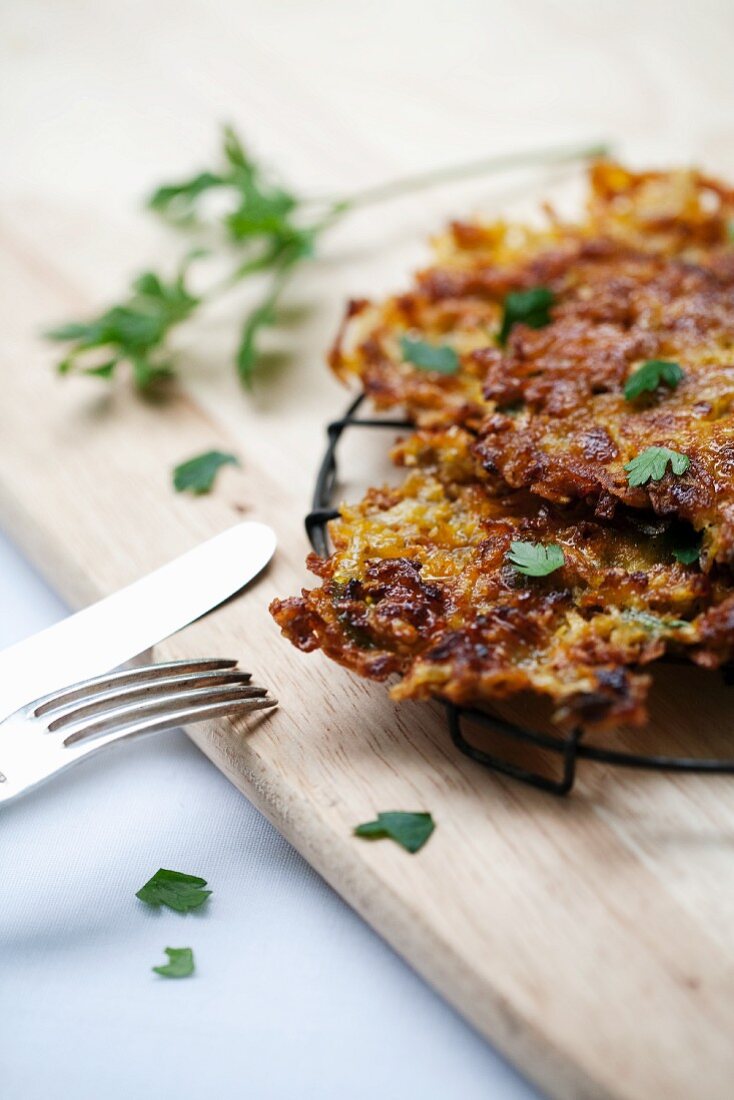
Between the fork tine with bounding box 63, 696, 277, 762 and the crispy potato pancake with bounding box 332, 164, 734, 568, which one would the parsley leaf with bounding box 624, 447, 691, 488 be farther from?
the fork tine with bounding box 63, 696, 277, 762

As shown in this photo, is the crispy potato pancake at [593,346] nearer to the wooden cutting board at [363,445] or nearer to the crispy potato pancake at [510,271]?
the crispy potato pancake at [510,271]

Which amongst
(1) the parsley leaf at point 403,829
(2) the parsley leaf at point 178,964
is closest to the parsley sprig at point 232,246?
(1) the parsley leaf at point 403,829

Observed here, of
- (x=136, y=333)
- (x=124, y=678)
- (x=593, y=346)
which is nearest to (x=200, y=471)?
(x=136, y=333)

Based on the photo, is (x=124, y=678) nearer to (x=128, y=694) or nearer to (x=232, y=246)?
(x=128, y=694)

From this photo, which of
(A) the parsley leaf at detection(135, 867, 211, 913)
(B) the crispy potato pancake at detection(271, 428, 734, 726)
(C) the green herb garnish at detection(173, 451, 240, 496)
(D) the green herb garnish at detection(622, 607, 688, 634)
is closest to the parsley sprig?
(C) the green herb garnish at detection(173, 451, 240, 496)

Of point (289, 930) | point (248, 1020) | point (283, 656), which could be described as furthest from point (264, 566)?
point (248, 1020)

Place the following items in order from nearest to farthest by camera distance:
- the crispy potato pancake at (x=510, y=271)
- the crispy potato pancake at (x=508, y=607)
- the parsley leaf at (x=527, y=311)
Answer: the crispy potato pancake at (x=508, y=607), the crispy potato pancake at (x=510, y=271), the parsley leaf at (x=527, y=311)
